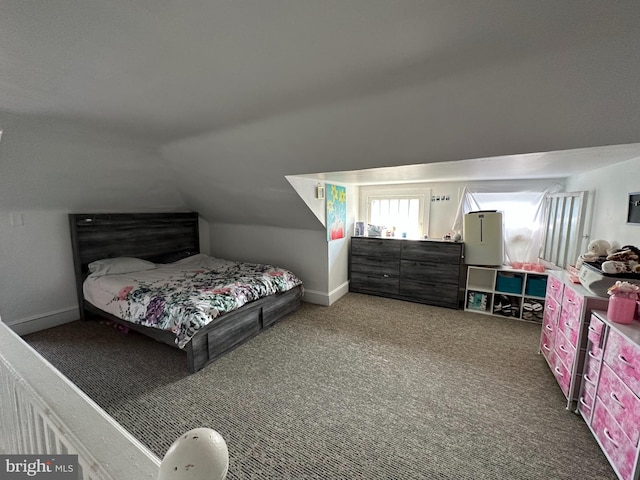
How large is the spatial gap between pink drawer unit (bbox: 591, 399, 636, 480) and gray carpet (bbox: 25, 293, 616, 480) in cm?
8

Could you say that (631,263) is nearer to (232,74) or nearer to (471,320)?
(471,320)

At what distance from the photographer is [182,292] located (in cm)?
272

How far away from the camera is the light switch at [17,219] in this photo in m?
2.86

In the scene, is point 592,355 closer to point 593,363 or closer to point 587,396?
point 593,363

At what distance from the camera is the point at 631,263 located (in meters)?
1.78

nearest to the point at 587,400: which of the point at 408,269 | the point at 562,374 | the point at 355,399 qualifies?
the point at 562,374

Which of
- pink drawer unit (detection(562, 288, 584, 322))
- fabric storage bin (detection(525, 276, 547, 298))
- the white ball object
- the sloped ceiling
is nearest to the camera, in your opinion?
the white ball object

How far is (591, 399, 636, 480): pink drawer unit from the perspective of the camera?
1338 millimetres

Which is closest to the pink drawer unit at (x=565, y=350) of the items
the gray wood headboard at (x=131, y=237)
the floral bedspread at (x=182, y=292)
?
the floral bedspread at (x=182, y=292)

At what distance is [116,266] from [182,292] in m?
1.32

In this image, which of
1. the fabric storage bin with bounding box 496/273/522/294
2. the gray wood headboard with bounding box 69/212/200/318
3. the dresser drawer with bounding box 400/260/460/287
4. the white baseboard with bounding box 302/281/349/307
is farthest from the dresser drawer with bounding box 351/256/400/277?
the gray wood headboard with bounding box 69/212/200/318

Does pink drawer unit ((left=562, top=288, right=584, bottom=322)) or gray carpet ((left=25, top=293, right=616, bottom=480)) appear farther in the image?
pink drawer unit ((left=562, top=288, right=584, bottom=322))

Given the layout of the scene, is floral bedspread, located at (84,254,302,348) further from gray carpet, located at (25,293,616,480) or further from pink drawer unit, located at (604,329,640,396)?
pink drawer unit, located at (604,329,640,396)

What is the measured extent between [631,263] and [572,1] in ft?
5.89
